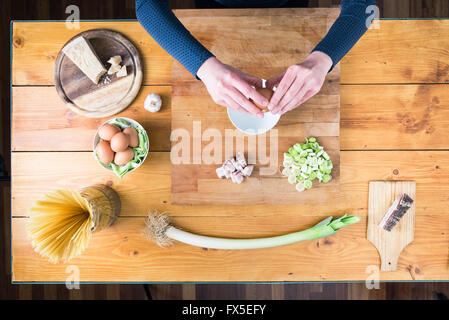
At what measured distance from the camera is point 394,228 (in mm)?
915

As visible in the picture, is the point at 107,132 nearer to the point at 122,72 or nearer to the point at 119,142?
the point at 119,142

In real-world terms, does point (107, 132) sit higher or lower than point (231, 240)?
higher

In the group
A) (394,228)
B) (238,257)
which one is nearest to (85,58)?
(238,257)

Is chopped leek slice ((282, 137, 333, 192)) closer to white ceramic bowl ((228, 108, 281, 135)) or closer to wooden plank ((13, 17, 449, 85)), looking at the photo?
white ceramic bowl ((228, 108, 281, 135))

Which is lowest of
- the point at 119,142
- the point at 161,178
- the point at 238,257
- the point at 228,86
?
the point at 238,257

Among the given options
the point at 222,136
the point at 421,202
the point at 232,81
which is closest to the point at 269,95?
the point at 232,81

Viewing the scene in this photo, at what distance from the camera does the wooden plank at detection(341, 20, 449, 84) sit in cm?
90

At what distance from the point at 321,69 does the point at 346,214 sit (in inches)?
18.0

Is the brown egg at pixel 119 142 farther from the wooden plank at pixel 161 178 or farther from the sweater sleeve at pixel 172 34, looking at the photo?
the sweater sleeve at pixel 172 34

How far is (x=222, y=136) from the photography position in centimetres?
89

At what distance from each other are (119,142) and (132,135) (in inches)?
1.8

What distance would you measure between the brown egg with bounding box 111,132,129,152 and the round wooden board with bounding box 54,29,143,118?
14 centimetres

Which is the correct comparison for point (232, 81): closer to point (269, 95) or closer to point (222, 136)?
point (269, 95)

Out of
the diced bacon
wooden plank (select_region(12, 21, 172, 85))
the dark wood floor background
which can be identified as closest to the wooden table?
wooden plank (select_region(12, 21, 172, 85))
